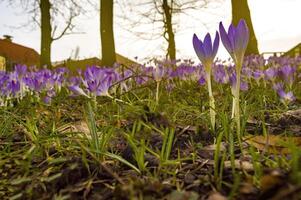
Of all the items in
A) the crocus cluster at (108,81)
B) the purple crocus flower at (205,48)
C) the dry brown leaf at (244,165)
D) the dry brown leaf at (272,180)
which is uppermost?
the purple crocus flower at (205,48)

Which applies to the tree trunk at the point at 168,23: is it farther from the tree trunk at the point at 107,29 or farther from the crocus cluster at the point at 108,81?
the crocus cluster at the point at 108,81

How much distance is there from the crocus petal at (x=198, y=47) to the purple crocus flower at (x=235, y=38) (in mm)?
127

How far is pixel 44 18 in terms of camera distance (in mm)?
14969

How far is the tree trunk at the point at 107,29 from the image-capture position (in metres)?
12.8

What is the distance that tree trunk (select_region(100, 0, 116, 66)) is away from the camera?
42.1 feet

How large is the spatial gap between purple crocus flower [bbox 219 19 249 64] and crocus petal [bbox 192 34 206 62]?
0.42 feet

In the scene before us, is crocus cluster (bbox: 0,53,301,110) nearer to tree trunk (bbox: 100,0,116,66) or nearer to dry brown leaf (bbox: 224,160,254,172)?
dry brown leaf (bbox: 224,160,254,172)

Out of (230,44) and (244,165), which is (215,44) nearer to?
(230,44)

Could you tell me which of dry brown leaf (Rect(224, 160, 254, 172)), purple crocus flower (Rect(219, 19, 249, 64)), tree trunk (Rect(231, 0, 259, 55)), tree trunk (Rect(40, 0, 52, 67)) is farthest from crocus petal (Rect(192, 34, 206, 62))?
tree trunk (Rect(40, 0, 52, 67))

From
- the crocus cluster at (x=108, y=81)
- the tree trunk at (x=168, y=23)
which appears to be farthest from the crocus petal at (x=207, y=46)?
the tree trunk at (x=168, y=23)

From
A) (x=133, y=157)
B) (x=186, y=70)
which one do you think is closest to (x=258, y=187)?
(x=133, y=157)

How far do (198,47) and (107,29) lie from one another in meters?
11.8

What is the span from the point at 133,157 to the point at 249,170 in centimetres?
43

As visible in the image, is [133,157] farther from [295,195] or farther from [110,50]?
[110,50]
